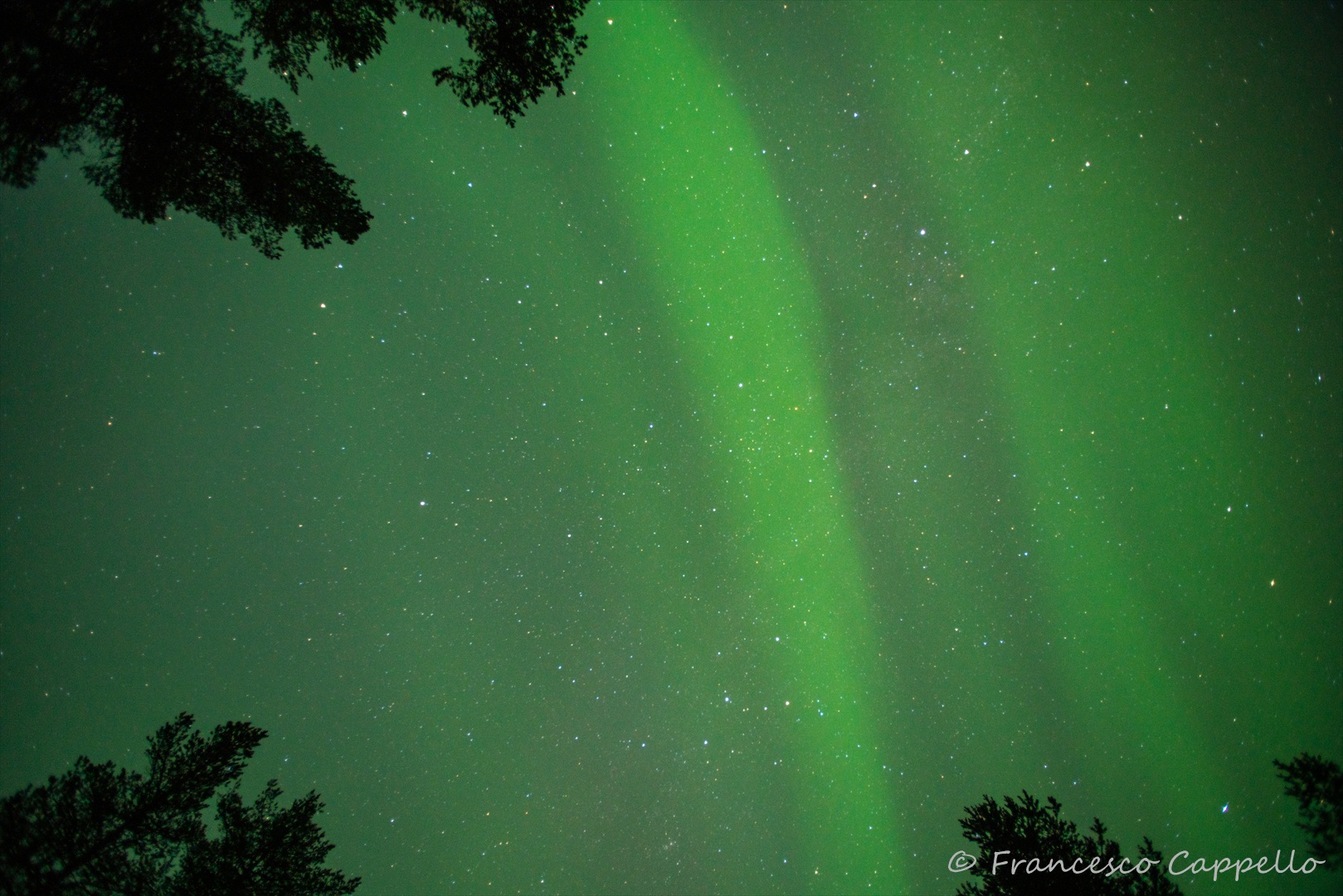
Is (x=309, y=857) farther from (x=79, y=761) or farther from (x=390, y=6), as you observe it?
(x=390, y=6)

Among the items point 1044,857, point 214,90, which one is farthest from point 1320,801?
point 214,90

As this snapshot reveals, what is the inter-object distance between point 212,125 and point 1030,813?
7553mm

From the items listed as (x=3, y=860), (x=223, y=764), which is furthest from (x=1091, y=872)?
(x=3, y=860)

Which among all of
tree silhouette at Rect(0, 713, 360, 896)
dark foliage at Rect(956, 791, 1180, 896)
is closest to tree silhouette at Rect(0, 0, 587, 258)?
tree silhouette at Rect(0, 713, 360, 896)

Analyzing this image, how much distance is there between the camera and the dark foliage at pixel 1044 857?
3.99 meters

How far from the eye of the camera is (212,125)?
254 centimetres

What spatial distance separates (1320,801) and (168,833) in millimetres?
7709

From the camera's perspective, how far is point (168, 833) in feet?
9.73

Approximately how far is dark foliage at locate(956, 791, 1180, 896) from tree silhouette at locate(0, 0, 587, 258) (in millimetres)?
6607

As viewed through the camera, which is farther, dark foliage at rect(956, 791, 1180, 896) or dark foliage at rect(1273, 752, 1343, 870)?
dark foliage at rect(956, 791, 1180, 896)

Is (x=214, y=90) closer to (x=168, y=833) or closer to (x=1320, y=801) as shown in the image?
(x=168, y=833)

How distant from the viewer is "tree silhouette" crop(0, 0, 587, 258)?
209cm

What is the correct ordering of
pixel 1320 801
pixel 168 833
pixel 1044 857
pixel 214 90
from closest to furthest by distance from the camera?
pixel 214 90 → pixel 168 833 → pixel 1320 801 → pixel 1044 857

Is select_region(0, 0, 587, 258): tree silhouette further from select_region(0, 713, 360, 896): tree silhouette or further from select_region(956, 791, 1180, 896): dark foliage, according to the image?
select_region(956, 791, 1180, 896): dark foliage
